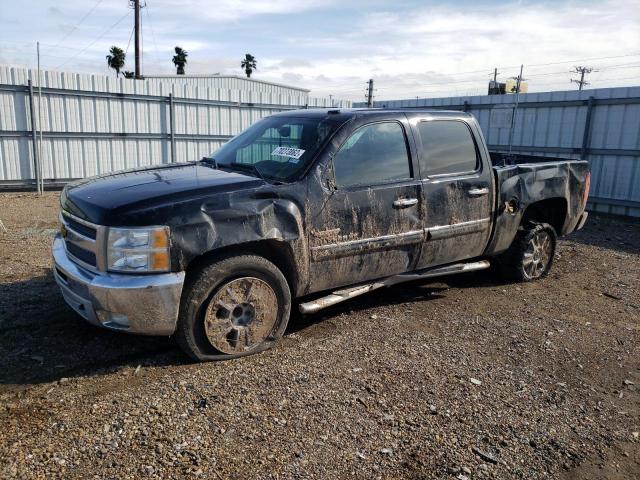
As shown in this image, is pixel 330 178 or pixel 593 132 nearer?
pixel 330 178

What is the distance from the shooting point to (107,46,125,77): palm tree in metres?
42.3

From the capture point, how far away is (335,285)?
4.39 m

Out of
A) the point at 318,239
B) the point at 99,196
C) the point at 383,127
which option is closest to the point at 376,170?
the point at 383,127

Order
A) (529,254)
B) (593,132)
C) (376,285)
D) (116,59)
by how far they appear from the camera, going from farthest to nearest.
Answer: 1. (116,59)
2. (593,132)
3. (529,254)
4. (376,285)

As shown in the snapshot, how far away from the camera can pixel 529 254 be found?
6.05 metres

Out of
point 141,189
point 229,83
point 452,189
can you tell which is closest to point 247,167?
point 141,189

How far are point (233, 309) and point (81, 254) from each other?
115 cm

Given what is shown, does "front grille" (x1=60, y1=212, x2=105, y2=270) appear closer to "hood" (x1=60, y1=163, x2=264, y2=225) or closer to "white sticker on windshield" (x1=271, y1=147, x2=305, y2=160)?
"hood" (x1=60, y1=163, x2=264, y2=225)

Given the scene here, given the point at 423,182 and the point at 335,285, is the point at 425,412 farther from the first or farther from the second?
the point at 423,182

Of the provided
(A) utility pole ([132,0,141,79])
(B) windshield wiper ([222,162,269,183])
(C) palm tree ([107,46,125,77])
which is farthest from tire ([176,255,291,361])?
(C) palm tree ([107,46,125,77])

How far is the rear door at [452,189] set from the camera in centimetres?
480

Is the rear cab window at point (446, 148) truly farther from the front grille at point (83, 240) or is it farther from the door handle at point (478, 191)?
the front grille at point (83, 240)

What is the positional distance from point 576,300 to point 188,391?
4334 mm

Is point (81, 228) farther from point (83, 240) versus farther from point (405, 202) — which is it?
point (405, 202)
